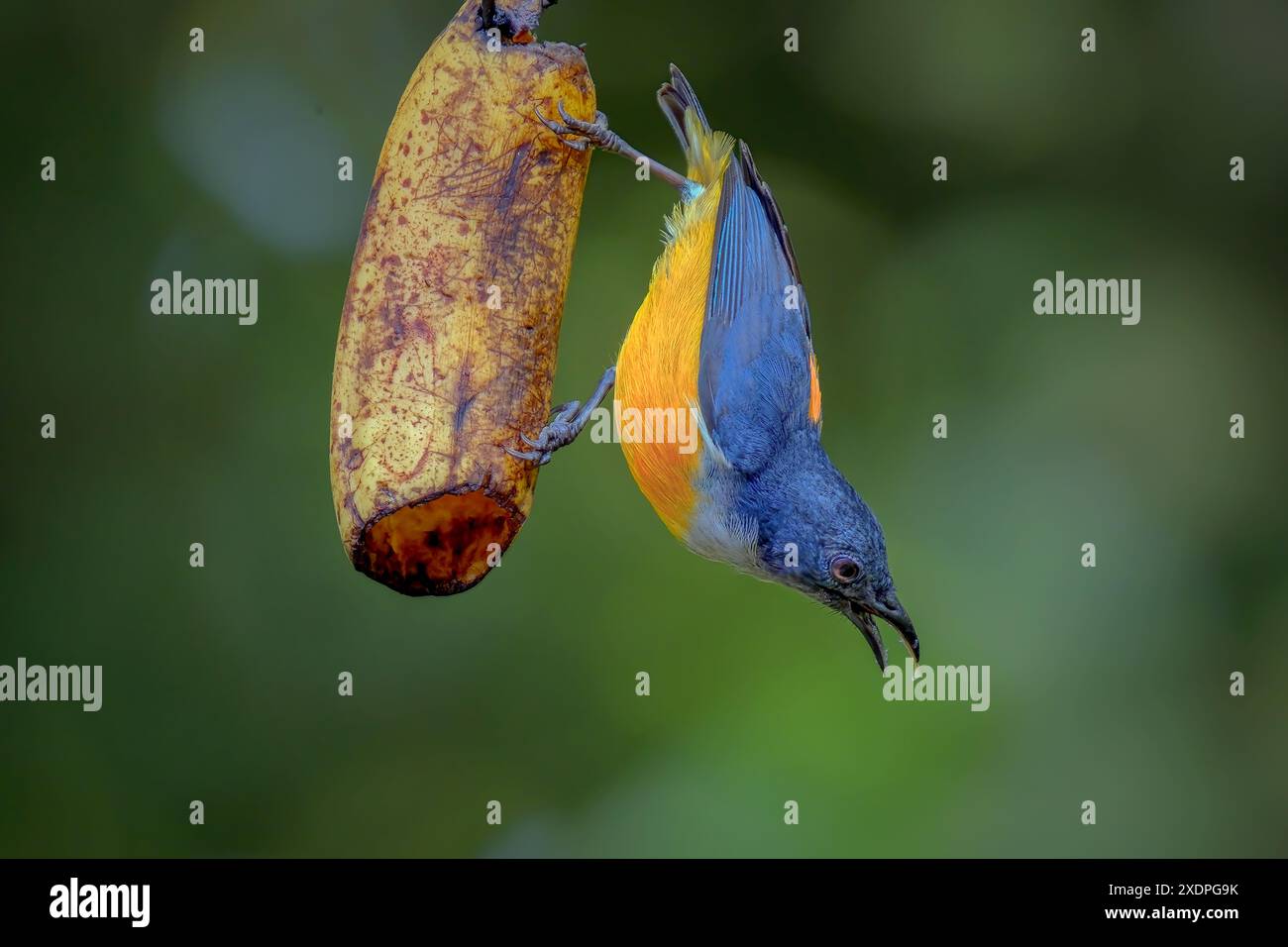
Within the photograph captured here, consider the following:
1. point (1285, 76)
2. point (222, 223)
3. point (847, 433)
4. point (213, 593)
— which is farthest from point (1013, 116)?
point (213, 593)

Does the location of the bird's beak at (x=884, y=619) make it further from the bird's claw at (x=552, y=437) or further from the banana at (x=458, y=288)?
the banana at (x=458, y=288)

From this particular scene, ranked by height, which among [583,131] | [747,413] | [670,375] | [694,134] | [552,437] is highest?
[694,134]

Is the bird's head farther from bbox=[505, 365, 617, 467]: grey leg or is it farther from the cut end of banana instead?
the cut end of banana

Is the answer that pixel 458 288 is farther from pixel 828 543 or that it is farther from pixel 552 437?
pixel 828 543

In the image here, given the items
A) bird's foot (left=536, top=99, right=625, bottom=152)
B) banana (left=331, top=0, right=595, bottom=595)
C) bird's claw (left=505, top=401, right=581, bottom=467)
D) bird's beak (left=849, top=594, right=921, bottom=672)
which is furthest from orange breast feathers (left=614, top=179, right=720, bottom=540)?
bird's foot (left=536, top=99, right=625, bottom=152)

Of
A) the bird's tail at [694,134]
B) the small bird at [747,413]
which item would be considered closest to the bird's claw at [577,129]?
the small bird at [747,413]

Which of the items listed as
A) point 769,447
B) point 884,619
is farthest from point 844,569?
point 769,447
